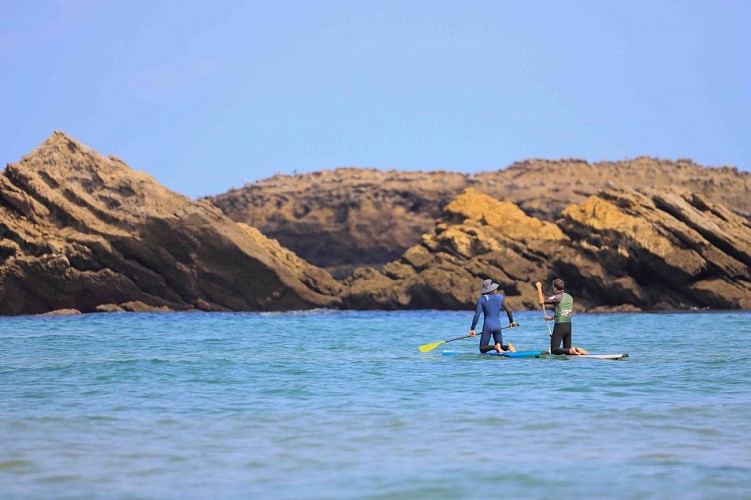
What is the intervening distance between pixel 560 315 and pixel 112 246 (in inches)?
1257

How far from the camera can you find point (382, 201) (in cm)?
9619

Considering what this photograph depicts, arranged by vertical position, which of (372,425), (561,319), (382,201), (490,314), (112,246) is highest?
(382,201)

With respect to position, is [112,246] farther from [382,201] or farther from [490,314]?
[382,201]

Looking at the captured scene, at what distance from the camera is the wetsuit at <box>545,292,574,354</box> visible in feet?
70.8

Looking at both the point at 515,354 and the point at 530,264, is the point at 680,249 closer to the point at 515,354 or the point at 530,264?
the point at 530,264

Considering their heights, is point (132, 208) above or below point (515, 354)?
above

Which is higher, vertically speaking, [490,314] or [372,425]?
[490,314]

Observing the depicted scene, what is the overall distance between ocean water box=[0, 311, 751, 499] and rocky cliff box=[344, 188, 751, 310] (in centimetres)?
2511

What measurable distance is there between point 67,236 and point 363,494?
42.0 m

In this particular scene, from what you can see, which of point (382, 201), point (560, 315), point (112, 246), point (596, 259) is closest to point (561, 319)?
point (560, 315)

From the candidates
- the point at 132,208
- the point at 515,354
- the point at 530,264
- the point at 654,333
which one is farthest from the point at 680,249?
the point at 515,354

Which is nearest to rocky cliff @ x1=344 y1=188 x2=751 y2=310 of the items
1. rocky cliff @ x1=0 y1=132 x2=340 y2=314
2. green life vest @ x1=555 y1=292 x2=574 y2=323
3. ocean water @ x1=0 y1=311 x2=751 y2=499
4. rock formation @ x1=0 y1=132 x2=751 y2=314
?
rock formation @ x1=0 y1=132 x2=751 y2=314

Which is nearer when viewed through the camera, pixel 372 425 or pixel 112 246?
pixel 372 425

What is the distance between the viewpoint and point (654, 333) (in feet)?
117
